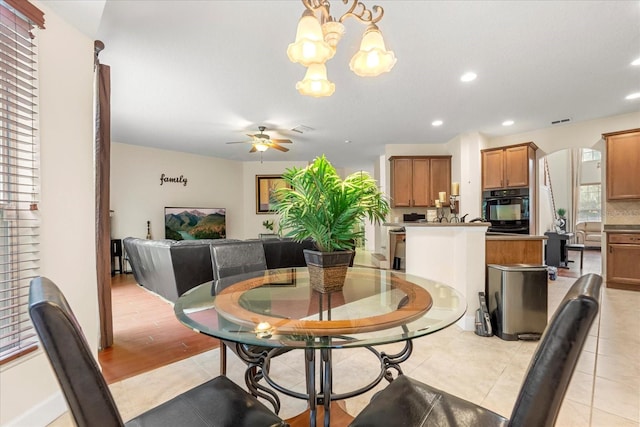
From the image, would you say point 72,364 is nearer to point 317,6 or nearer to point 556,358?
point 556,358

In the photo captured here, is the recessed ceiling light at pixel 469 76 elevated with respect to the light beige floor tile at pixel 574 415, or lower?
elevated

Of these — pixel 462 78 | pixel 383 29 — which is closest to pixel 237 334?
pixel 383 29

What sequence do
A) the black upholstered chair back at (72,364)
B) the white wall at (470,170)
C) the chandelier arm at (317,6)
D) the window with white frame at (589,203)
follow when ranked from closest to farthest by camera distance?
1. the black upholstered chair back at (72,364)
2. the chandelier arm at (317,6)
3. the white wall at (470,170)
4. the window with white frame at (589,203)

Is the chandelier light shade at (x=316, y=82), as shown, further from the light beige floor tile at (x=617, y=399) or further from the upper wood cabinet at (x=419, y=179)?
the upper wood cabinet at (x=419, y=179)

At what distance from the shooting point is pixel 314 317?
1.14 metres

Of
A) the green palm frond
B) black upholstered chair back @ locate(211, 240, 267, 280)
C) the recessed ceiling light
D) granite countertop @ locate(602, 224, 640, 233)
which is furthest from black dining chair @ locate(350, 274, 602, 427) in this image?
granite countertop @ locate(602, 224, 640, 233)

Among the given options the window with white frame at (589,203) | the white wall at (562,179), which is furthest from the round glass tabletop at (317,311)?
the window with white frame at (589,203)

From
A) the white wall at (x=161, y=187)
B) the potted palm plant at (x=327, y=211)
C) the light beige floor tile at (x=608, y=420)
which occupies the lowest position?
the light beige floor tile at (x=608, y=420)

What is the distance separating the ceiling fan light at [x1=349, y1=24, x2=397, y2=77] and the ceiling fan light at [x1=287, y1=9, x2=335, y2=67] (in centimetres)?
20

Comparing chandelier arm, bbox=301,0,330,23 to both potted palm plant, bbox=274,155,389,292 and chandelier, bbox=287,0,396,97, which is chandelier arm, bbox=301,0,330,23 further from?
potted palm plant, bbox=274,155,389,292

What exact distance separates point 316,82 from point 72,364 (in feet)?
5.61

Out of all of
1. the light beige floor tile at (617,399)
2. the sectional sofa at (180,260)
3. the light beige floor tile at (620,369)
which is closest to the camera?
the light beige floor tile at (617,399)

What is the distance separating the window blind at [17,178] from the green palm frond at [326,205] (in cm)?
140

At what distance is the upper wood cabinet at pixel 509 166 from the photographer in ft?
16.3
